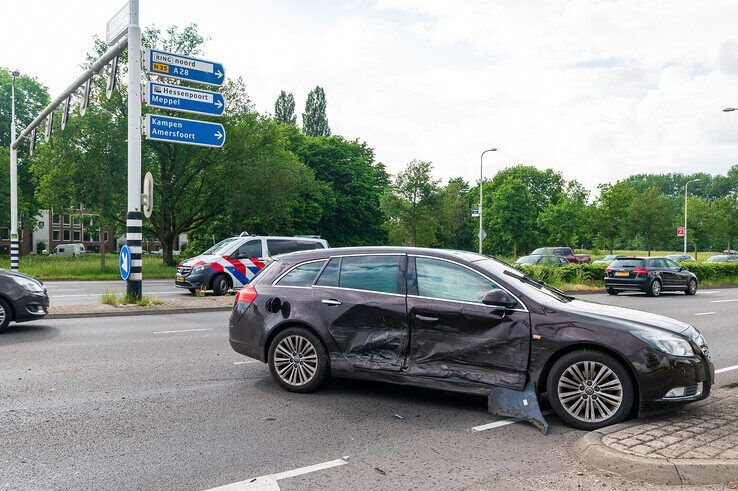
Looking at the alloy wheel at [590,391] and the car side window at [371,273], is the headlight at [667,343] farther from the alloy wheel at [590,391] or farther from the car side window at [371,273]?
the car side window at [371,273]

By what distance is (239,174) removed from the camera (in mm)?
34281

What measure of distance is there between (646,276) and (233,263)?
47.1 ft

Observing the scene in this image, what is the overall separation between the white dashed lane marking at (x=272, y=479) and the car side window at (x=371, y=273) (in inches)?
81.5

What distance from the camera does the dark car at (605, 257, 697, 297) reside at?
21.8 metres

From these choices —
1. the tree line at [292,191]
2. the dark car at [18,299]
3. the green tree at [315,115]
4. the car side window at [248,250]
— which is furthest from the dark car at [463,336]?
the green tree at [315,115]

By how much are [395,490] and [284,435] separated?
1391 mm

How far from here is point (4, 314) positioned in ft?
33.3

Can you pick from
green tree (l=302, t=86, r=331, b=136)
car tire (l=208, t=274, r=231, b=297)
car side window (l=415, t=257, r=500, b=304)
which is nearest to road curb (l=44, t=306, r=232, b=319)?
car tire (l=208, t=274, r=231, b=297)

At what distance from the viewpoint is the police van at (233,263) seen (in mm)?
18172

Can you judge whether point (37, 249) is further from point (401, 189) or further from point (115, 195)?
point (115, 195)

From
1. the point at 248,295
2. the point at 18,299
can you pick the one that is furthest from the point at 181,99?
the point at 248,295

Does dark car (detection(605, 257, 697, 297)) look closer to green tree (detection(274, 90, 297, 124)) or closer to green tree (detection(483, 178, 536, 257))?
green tree (detection(483, 178, 536, 257))

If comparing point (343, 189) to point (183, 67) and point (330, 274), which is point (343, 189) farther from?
point (330, 274)

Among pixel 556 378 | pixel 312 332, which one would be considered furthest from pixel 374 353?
pixel 556 378
